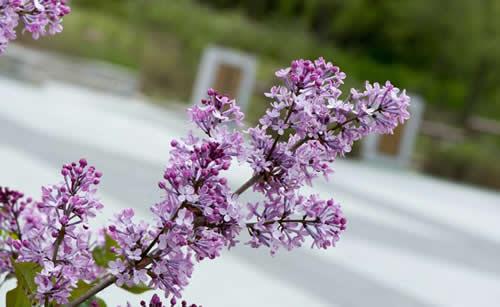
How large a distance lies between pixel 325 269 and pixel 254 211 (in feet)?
11.8

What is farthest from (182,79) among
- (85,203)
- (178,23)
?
(85,203)

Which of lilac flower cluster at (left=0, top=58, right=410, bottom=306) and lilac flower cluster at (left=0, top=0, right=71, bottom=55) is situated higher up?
lilac flower cluster at (left=0, top=0, right=71, bottom=55)

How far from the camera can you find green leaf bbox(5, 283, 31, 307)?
65.1 inches

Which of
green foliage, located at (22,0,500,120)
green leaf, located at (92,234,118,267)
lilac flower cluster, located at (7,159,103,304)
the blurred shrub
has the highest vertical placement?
green foliage, located at (22,0,500,120)

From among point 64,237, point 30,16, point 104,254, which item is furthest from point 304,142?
point 104,254

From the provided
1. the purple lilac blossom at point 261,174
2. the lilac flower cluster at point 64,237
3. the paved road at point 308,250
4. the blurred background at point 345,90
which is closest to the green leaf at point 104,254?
the lilac flower cluster at point 64,237

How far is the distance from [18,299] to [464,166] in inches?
647

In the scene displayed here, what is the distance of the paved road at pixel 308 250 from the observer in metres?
4.41

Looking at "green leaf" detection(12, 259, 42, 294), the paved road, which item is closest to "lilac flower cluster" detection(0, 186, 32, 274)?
"green leaf" detection(12, 259, 42, 294)

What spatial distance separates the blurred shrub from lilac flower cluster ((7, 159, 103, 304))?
16233mm

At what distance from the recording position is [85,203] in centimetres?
162

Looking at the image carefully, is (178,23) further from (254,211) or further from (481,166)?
(254,211)

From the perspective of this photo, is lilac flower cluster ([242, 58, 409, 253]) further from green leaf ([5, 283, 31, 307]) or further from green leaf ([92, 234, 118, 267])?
green leaf ([92, 234, 118, 267])

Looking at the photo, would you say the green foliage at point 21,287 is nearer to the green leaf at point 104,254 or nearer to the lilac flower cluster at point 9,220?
the lilac flower cluster at point 9,220
